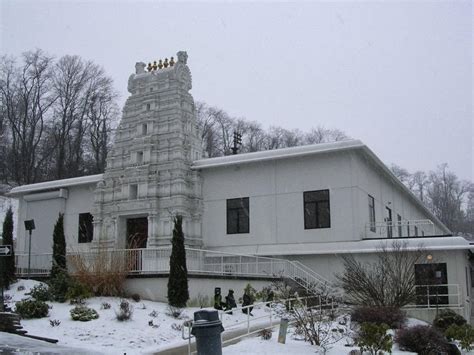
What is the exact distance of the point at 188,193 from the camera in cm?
2848

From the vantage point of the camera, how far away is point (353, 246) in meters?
25.0

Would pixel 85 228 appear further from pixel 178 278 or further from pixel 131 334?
pixel 131 334

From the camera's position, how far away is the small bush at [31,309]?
55.0 feet

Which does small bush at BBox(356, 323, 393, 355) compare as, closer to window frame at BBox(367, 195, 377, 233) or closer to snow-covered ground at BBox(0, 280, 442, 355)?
snow-covered ground at BBox(0, 280, 442, 355)

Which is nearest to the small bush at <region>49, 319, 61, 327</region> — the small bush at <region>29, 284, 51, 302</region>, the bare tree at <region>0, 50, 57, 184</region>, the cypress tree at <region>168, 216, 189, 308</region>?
the small bush at <region>29, 284, 51, 302</region>

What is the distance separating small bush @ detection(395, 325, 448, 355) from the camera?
1409cm

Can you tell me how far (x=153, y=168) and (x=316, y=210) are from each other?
8656mm

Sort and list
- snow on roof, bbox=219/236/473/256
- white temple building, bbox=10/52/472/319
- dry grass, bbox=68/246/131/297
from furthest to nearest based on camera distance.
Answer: white temple building, bbox=10/52/472/319 < snow on roof, bbox=219/236/473/256 < dry grass, bbox=68/246/131/297

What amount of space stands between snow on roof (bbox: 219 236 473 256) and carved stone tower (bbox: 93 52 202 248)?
3.31 m

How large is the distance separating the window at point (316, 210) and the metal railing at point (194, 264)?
209 centimetres

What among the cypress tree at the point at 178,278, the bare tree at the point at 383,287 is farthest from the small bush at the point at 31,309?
the bare tree at the point at 383,287

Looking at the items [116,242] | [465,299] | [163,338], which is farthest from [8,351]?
[465,299]

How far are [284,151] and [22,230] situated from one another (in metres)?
17.8

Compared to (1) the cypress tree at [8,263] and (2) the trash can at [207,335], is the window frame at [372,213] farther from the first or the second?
(2) the trash can at [207,335]
